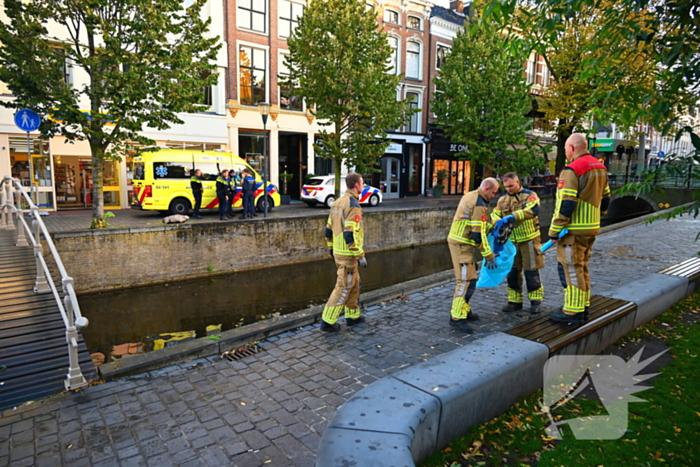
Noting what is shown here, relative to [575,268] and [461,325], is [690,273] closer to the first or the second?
[575,268]

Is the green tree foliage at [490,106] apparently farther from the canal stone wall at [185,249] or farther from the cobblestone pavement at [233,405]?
the cobblestone pavement at [233,405]

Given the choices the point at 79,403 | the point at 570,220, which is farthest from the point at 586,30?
the point at 79,403

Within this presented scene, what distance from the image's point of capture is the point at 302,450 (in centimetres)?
344

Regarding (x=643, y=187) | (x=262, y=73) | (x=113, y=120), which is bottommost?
(x=643, y=187)

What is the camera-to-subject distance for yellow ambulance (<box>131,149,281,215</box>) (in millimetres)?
15000

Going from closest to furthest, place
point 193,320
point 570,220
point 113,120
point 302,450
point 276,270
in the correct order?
point 302,450 < point 570,220 < point 193,320 < point 113,120 < point 276,270

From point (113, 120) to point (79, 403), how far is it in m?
9.05

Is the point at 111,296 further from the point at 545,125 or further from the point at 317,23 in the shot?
the point at 545,125

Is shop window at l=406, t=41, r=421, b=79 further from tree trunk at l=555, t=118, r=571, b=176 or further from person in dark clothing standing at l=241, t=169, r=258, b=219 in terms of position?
person in dark clothing standing at l=241, t=169, r=258, b=219

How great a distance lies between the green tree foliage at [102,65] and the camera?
1076 cm

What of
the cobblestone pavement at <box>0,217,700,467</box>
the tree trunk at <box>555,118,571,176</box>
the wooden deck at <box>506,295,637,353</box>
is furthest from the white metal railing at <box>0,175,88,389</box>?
the tree trunk at <box>555,118,571,176</box>

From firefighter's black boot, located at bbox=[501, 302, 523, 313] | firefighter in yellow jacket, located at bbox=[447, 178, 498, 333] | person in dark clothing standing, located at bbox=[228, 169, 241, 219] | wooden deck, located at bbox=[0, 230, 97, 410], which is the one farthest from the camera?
person in dark clothing standing, located at bbox=[228, 169, 241, 219]

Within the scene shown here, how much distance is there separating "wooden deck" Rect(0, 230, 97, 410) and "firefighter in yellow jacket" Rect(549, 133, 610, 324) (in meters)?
5.22

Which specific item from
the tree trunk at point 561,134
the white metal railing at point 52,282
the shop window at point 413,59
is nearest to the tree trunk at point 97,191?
the white metal railing at point 52,282
